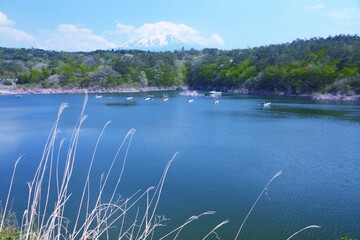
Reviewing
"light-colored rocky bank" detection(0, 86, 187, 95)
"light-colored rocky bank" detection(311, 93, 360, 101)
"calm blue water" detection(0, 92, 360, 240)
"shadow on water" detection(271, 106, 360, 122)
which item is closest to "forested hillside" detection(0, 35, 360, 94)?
"light-colored rocky bank" detection(311, 93, 360, 101)

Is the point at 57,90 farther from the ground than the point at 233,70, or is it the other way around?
the point at 233,70

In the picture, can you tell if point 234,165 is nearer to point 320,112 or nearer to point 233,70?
point 320,112

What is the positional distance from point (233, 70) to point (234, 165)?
4247cm

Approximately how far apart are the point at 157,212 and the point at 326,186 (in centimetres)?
560

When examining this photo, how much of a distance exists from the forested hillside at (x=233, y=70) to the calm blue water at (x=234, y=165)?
54.5ft

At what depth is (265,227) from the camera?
7.80 m

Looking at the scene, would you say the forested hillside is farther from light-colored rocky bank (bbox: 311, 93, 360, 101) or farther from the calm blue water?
the calm blue water

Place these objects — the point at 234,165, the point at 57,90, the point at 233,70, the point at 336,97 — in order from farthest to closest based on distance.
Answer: the point at 233,70 < the point at 57,90 < the point at 336,97 < the point at 234,165

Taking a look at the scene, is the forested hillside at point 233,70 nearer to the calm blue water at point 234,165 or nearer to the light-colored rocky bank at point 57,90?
the light-colored rocky bank at point 57,90

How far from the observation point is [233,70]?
176ft

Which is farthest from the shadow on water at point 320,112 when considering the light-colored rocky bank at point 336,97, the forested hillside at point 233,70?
the forested hillside at point 233,70

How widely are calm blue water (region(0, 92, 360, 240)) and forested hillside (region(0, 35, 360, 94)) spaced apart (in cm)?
1662

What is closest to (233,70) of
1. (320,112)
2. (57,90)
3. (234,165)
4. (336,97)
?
(336,97)

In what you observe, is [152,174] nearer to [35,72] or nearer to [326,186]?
[326,186]
